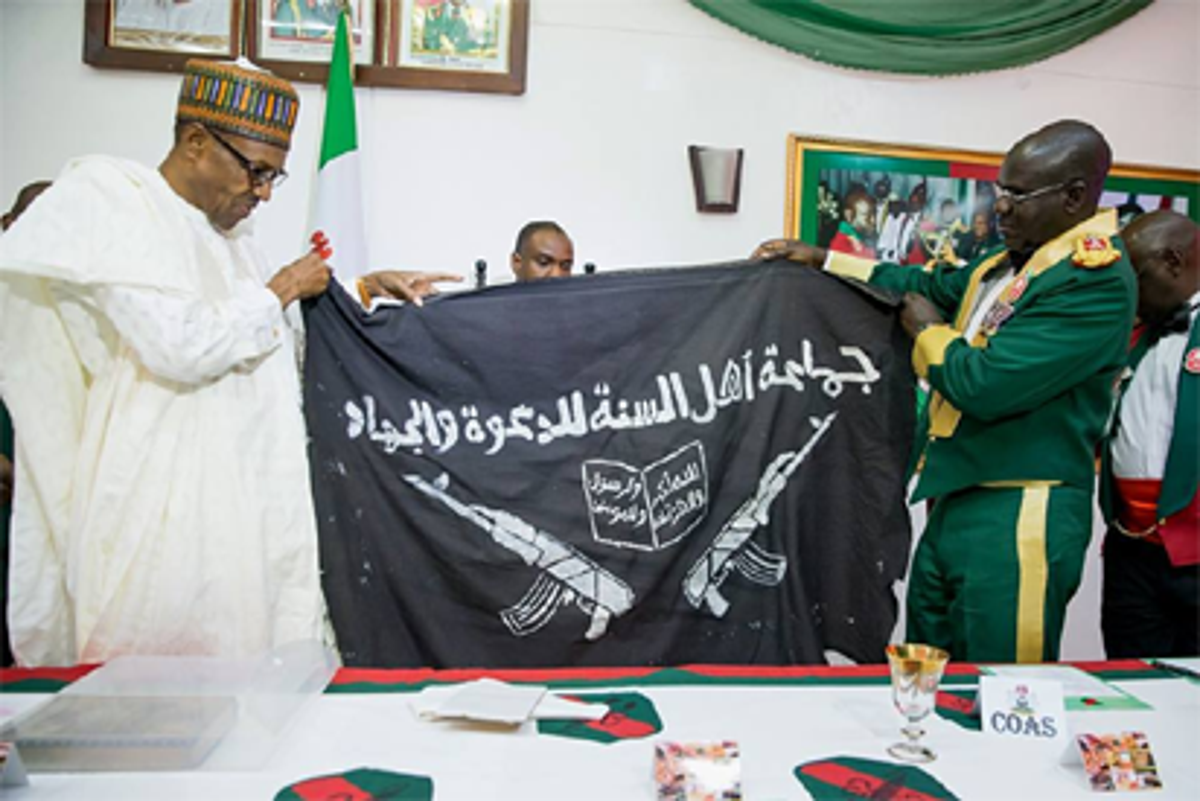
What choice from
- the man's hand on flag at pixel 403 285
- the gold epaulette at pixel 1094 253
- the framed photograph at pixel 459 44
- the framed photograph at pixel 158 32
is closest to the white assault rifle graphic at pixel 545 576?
the man's hand on flag at pixel 403 285

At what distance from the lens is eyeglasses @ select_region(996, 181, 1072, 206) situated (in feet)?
6.73

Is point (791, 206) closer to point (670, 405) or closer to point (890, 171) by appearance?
point (890, 171)

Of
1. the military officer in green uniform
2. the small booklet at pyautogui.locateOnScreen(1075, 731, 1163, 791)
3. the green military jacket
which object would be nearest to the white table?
the small booklet at pyautogui.locateOnScreen(1075, 731, 1163, 791)

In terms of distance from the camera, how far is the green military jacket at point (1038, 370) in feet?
6.38

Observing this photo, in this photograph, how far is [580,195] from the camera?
3520 mm

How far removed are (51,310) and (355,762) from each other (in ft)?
3.71

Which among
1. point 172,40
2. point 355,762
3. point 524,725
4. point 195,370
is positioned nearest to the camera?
point 355,762

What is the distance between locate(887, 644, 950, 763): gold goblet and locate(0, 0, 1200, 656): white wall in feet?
8.26

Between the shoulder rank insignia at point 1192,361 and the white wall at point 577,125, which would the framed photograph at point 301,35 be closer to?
the white wall at point 577,125

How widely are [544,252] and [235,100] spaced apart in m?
1.45

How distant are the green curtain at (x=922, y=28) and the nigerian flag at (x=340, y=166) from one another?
1.29 metres

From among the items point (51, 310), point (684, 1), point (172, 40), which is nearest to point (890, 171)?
point (684, 1)

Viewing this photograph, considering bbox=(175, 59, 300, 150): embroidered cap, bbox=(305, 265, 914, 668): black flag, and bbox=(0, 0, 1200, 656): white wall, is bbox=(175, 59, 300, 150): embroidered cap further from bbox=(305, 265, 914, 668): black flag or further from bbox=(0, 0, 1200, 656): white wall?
bbox=(0, 0, 1200, 656): white wall

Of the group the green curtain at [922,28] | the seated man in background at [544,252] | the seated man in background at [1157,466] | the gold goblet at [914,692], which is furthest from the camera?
the green curtain at [922,28]
